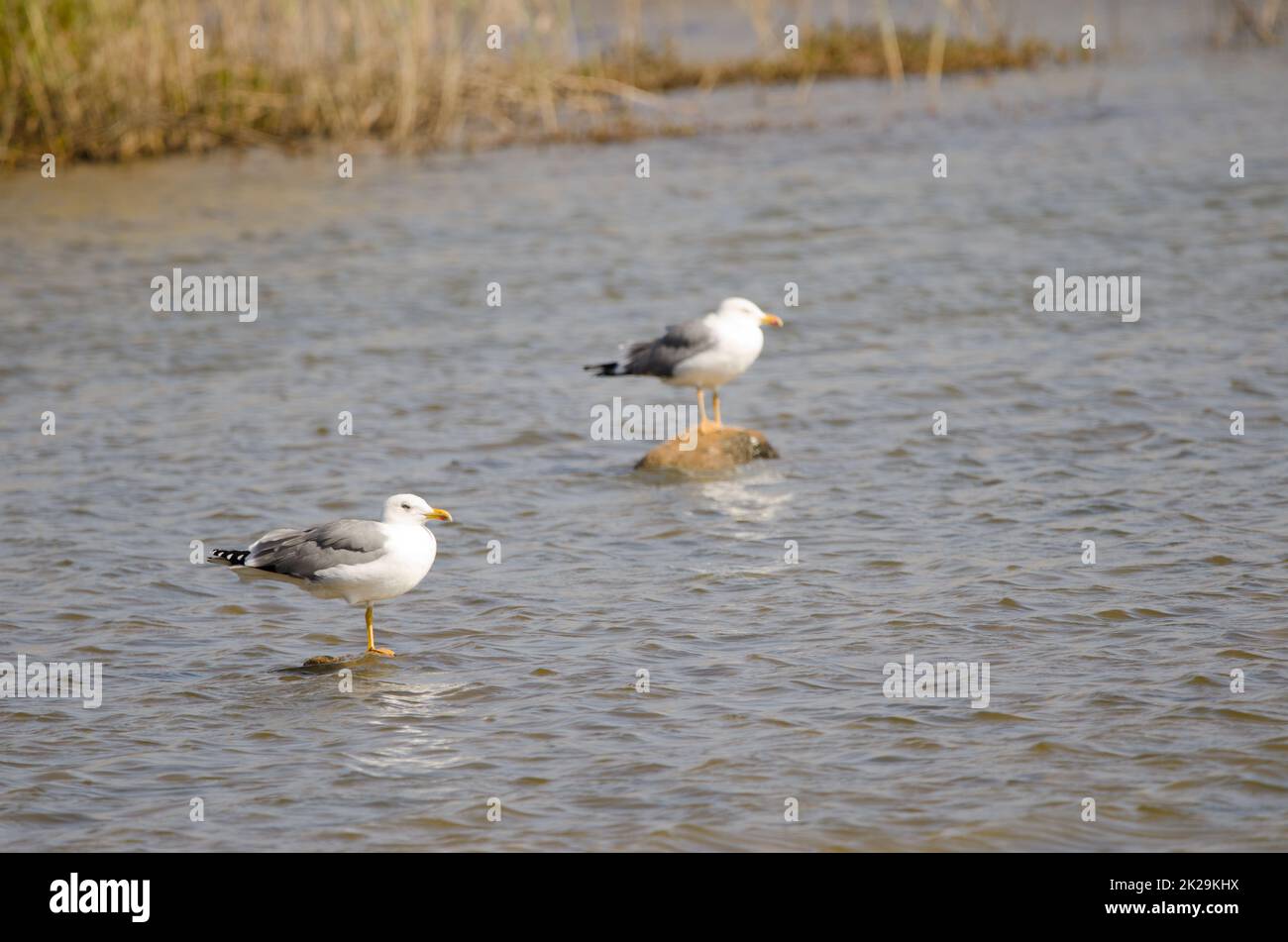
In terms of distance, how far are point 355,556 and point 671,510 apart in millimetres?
3218

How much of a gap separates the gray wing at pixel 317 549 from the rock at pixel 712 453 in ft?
12.3

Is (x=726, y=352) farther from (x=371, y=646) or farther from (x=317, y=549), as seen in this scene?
(x=317, y=549)

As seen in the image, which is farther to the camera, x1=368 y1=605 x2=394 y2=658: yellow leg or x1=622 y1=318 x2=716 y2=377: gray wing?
x1=622 y1=318 x2=716 y2=377: gray wing

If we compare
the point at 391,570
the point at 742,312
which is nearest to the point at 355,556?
the point at 391,570

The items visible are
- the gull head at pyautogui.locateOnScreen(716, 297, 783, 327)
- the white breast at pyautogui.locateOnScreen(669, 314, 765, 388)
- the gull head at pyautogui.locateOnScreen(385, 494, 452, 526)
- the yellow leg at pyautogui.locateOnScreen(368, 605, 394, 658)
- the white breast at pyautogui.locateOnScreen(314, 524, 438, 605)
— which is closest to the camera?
the white breast at pyautogui.locateOnScreen(314, 524, 438, 605)

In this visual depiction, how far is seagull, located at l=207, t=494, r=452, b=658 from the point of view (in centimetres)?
759

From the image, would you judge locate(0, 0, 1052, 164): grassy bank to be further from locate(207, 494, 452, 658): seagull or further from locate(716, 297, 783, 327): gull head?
locate(207, 494, 452, 658): seagull

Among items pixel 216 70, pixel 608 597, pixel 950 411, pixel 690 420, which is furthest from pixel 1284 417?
pixel 216 70

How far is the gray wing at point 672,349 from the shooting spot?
11.0m

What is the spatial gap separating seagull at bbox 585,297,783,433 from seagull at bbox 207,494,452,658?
3645mm

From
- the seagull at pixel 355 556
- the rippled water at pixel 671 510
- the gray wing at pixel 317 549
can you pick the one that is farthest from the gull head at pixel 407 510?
the rippled water at pixel 671 510

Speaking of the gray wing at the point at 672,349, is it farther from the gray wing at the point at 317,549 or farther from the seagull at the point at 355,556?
the gray wing at the point at 317,549

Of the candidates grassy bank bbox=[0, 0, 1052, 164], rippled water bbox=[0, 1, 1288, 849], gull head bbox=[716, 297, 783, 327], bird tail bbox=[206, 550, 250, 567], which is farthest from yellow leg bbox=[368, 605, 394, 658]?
grassy bank bbox=[0, 0, 1052, 164]
